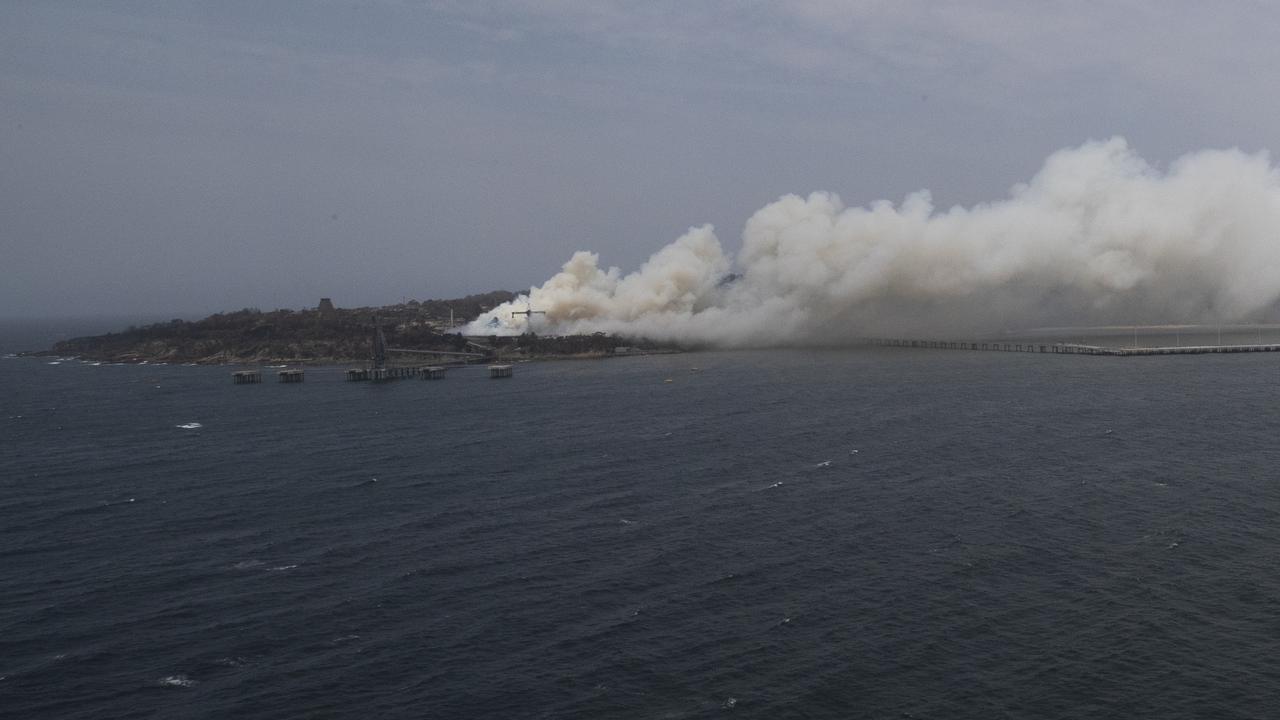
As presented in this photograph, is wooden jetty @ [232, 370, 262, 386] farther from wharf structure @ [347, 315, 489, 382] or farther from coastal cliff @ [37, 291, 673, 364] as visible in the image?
coastal cliff @ [37, 291, 673, 364]

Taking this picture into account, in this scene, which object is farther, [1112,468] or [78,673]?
[1112,468]

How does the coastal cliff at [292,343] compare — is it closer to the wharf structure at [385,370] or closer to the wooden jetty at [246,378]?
the wharf structure at [385,370]

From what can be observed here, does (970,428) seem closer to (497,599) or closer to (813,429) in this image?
(813,429)

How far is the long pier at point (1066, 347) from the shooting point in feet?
434

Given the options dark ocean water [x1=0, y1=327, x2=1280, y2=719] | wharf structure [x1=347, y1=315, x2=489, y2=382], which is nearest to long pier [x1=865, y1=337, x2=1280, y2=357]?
dark ocean water [x1=0, y1=327, x2=1280, y2=719]

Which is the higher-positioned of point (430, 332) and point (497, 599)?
point (430, 332)

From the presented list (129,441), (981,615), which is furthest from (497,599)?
(129,441)

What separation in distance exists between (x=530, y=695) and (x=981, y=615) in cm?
1686

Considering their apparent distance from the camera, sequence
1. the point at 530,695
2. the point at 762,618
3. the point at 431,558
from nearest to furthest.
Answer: the point at 530,695, the point at 762,618, the point at 431,558

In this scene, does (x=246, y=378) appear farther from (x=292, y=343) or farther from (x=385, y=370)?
(x=292, y=343)

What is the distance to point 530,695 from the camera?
105 ft

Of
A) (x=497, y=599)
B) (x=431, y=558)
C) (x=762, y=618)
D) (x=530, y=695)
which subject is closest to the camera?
(x=530, y=695)

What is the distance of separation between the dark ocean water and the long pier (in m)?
50.2

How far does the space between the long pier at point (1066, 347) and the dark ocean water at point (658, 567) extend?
50.2 metres
